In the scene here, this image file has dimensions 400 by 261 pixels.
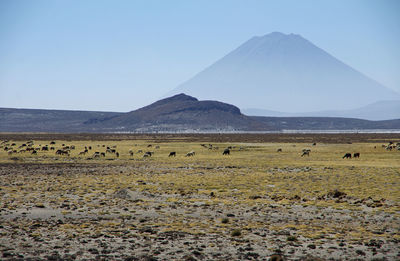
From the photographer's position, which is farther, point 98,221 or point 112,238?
point 98,221

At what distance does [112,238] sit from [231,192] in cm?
1209

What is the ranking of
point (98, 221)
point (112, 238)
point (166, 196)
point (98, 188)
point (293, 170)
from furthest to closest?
point (293, 170), point (98, 188), point (166, 196), point (98, 221), point (112, 238)

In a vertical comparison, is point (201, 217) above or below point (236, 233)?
below

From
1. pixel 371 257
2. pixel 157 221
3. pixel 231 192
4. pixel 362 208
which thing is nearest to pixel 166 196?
pixel 231 192

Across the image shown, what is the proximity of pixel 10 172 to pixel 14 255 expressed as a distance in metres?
26.0

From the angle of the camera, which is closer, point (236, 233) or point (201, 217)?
point (236, 233)

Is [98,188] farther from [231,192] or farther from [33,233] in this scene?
[33,233]

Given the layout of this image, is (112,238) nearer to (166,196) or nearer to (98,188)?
(166,196)

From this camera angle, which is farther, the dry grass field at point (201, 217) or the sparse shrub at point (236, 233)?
the sparse shrub at point (236, 233)

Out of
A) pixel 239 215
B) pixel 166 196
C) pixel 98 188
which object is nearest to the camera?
pixel 239 215

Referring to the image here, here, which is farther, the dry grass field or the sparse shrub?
the sparse shrub

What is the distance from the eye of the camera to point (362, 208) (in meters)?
20.5

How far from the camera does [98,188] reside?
27.4 m

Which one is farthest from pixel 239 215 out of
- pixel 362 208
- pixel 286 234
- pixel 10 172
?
pixel 10 172
